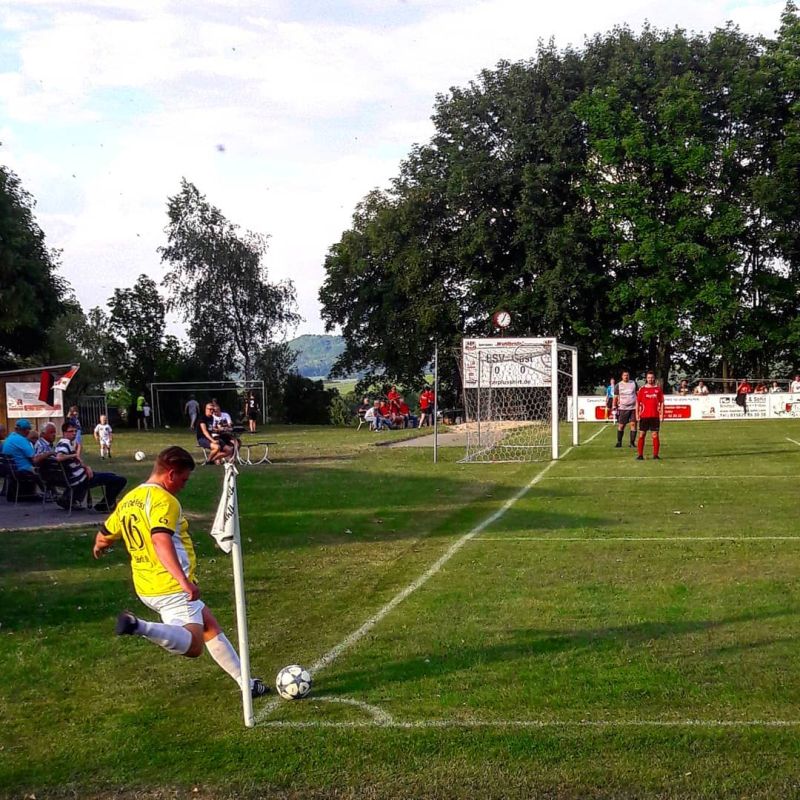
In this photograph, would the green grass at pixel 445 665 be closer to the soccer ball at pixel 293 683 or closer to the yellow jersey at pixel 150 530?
the soccer ball at pixel 293 683

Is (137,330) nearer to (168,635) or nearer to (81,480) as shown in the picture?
(81,480)

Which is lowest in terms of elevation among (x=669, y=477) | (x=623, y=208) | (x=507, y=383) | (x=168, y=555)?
(x=669, y=477)

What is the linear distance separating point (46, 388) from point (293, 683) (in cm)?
2062

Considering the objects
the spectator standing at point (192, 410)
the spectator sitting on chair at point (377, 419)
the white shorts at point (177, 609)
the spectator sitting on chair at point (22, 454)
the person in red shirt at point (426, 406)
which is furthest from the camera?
the spectator standing at point (192, 410)

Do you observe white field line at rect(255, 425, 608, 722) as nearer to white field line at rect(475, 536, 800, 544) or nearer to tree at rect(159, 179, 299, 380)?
white field line at rect(475, 536, 800, 544)

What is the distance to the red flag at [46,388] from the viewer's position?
25828 millimetres

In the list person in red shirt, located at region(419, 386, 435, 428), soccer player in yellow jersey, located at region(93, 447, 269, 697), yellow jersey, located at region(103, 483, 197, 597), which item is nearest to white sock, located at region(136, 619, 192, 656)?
soccer player in yellow jersey, located at region(93, 447, 269, 697)

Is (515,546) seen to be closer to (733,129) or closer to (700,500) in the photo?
(700,500)

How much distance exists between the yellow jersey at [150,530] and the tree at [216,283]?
2201 inches

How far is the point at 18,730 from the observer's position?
634 cm

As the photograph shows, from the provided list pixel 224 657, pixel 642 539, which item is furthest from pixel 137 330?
pixel 224 657

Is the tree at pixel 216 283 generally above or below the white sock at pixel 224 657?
above

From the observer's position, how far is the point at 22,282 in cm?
4650

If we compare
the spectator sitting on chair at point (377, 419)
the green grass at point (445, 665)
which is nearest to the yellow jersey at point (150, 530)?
the green grass at point (445, 665)
